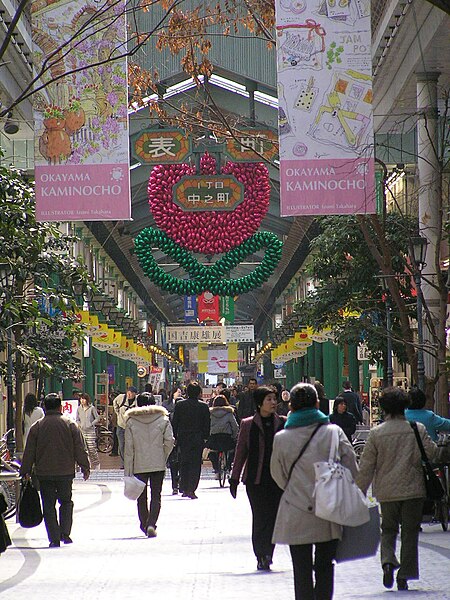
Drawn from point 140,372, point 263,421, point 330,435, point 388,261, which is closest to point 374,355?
point 388,261

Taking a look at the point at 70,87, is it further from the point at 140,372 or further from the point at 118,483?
the point at 140,372

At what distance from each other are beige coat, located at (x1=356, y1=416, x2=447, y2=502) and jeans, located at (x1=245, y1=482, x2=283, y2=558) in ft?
5.06


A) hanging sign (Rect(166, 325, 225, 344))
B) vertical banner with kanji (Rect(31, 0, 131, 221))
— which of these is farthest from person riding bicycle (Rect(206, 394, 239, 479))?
hanging sign (Rect(166, 325, 225, 344))

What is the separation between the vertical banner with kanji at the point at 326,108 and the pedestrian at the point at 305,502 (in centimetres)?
803

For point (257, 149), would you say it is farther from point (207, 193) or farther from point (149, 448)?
point (149, 448)

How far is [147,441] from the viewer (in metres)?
13.6

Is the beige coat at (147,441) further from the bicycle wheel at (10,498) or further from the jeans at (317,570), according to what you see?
the jeans at (317,570)

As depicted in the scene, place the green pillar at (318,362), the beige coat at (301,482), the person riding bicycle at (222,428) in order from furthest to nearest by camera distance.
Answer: the green pillar at (318,362) → the person riding bicycle at (222,428) → the beige coat at (301,482)

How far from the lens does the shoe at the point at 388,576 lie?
9148mm

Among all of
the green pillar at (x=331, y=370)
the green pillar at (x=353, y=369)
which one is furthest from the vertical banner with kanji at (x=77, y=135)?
the green pillar at (x=331, y=370)

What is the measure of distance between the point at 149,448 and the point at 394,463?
16.0 ft

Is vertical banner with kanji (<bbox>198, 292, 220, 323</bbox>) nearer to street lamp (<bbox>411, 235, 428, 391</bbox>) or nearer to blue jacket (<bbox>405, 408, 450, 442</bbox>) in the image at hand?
street lamp (<bbox>411, 235, 428, 391</bbox>)

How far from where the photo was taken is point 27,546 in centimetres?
1319

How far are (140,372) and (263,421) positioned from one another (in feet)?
153
